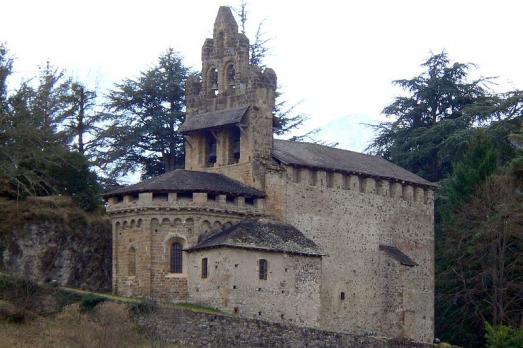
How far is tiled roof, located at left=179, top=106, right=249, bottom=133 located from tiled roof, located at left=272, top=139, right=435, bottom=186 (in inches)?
91.5

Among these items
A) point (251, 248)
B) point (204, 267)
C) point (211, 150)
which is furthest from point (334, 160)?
point (204, 267)

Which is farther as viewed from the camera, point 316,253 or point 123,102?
point 123,102

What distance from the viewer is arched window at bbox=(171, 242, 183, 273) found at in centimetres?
6009

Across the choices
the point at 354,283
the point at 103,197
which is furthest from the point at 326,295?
the point at 103,197

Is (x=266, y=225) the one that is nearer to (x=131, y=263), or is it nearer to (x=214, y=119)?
(x=131, y=263)

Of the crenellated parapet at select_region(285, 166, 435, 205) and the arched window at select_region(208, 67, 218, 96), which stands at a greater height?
the arched window at select_region(208, 67, 218, 96)

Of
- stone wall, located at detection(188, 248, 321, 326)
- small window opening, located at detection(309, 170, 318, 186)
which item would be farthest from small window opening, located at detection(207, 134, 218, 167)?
stone wall, located at detection(188, 248, 321, 326)

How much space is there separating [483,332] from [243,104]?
1633 centimetres

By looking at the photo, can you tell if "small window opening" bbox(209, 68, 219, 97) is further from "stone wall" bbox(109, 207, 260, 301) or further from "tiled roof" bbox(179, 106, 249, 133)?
"stone wall" bbox(109, 207, 260, 301)

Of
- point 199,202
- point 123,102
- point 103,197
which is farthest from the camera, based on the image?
point 123,102

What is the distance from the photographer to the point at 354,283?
64750 millimetres

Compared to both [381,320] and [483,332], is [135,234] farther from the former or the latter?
[483,332]

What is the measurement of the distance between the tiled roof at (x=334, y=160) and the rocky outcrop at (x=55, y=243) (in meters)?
9.06

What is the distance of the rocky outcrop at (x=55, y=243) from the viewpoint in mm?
61062
